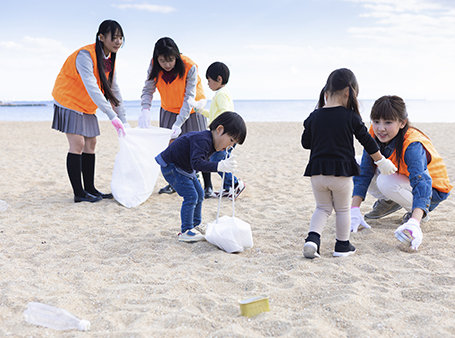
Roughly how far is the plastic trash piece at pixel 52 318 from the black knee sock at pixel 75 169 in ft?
7.13

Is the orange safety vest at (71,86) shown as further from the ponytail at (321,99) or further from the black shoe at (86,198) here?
the ponytail at (321,99)

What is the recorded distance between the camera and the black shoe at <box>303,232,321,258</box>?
2.33 meters

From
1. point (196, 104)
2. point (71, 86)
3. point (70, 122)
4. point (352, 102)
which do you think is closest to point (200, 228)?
point (352, 102)

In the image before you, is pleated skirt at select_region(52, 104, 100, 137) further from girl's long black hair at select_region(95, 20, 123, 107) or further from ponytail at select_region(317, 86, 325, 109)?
ponytail at select_region(317, 86, 325, 109)

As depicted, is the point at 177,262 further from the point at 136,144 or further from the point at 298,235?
the point at 136,144

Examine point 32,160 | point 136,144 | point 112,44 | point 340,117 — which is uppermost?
point 112,44

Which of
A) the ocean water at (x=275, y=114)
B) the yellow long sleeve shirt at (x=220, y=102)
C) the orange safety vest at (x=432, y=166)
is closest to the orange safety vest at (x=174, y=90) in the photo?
the yellow long sleeve shirt at (x=220, y=102)

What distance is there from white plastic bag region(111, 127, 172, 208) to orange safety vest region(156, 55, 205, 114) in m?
0.33

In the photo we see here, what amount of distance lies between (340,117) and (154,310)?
1463mm

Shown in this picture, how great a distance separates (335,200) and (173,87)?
2.17 m

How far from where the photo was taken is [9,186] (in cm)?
461

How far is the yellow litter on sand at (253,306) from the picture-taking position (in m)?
1.71

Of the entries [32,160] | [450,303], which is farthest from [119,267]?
[32,160]

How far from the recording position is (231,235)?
2498mm
